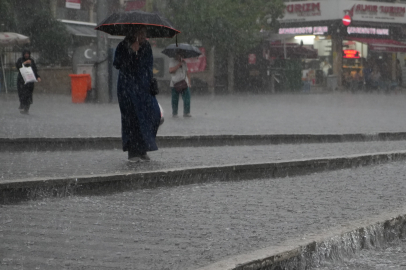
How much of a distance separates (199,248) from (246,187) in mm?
2870

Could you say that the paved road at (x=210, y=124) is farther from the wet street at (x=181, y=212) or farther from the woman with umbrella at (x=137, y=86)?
the woman with umbrella at (x=137, y=86)

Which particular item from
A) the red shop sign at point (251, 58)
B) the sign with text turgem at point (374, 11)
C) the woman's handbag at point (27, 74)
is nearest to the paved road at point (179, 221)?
the woman's handbag at point (27, 74)

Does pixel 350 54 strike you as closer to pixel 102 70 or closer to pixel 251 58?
pixel 251 58

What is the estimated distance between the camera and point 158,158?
356 inches

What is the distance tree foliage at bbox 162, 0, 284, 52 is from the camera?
32844 millimetres

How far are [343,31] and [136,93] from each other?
38.6m

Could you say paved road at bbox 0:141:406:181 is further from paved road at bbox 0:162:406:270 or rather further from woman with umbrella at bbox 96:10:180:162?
paved road at bbox 0:162:406:270

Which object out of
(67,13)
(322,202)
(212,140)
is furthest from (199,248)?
(67,13)

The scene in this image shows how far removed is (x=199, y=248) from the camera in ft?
15.3

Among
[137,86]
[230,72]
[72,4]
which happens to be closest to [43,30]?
[72,4]

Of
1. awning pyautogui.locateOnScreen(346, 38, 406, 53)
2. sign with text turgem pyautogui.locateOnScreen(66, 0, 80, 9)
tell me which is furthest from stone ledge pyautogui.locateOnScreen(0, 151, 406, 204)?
awning pyautogui.locateOnScreen(346, 38, 406, 53)

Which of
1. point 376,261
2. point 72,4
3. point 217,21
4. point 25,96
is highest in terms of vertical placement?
point 72,4

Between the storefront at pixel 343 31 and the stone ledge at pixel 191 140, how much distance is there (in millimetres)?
31405

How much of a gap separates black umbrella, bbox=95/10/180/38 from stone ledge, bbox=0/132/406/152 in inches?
74.8
